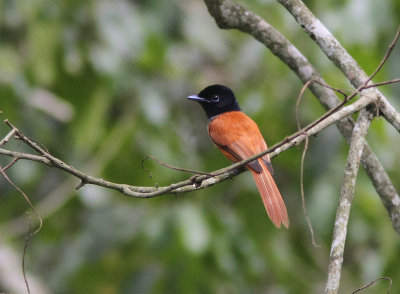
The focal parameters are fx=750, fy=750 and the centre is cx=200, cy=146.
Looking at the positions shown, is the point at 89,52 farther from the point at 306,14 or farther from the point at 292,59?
the point at 306,14

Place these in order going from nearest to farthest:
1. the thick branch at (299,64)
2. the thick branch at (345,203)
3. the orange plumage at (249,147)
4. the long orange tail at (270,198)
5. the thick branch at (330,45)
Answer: the thick branch at (345,203) → the thick branch at (330,45) → the thick branch at (299,64) → the long orange tail at (270,198) → the orange plumage at (249,147)

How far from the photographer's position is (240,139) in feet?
15.3

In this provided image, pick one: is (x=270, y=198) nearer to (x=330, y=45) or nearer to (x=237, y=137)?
(x=237, y=137)

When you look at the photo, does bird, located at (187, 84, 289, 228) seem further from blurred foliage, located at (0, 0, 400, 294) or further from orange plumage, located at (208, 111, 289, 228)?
blurred foliage, located at (0, 0, 400, 294)

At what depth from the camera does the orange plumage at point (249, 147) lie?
398cm

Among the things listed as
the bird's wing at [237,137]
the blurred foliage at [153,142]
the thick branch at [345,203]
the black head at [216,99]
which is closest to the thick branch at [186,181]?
the thick branch at [345,203]

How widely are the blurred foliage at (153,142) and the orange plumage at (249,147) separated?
233 millimetres

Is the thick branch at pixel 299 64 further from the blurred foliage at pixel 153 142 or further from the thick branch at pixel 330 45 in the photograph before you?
the blurred foliage at pixel 153 142

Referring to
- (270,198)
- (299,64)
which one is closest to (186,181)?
(299,64)

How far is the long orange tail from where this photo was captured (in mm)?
3834

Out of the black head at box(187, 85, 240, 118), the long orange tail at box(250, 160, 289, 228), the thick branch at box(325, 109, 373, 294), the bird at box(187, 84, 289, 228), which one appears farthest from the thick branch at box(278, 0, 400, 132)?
the black head at box(187, 85, 240, 118)

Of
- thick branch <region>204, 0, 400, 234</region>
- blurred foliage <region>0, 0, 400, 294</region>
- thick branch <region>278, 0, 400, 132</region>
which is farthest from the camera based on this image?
blurred foliage <region>0, 0, 400, 294</region>

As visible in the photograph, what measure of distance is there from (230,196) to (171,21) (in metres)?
1.44

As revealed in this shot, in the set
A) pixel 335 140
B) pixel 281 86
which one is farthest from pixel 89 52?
pixel 335 140
